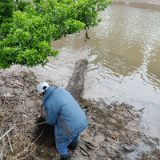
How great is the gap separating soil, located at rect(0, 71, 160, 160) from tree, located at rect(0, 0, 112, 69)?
1382 mm

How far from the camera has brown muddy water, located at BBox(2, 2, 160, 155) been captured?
7234 millimetres

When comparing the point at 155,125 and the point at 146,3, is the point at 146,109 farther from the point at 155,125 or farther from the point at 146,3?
the point at 146,3

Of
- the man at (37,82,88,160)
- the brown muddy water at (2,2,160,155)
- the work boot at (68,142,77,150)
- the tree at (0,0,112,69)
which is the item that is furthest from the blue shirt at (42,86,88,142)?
the brown muddy water at (2,2,160,155)

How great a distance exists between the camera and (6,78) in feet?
23.2

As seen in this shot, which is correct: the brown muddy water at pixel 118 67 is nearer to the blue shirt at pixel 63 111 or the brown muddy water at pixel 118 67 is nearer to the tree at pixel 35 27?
the blue shirt at pixel 63 111

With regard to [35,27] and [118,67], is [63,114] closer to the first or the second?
[35,27]

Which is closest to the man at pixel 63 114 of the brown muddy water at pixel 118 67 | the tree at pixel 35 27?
the tree at pixel 35 27

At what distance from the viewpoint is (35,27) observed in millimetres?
4062

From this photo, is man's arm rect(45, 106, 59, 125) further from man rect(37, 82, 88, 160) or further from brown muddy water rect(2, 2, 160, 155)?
brown muddy water rect(2, 2, 160, 155)

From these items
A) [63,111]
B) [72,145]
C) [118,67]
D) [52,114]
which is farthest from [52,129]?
[118,67]

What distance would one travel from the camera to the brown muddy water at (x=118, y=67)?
7.23m

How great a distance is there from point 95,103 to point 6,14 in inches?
175

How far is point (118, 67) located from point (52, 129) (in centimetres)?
676

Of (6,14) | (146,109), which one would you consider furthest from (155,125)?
(6,14)
